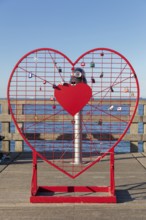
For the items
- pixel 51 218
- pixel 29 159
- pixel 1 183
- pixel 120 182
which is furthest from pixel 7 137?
pixel 51 218

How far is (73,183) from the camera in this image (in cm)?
577

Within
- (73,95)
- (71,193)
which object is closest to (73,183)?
(71,193)

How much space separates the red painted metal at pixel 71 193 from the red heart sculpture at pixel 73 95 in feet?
2.45

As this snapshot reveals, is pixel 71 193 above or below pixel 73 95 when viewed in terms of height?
below

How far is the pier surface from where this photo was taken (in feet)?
13.8

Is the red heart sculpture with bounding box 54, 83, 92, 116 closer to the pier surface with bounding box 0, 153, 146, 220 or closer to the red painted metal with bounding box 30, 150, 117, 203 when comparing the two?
the red painted metal with bounding box 30, 150, 117, 203

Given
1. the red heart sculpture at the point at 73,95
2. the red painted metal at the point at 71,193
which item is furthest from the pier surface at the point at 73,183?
the red heart sculpture at the point at 73,95

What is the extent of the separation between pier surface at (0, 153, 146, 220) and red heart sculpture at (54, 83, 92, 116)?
1267mm

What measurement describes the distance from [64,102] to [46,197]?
1239 mm

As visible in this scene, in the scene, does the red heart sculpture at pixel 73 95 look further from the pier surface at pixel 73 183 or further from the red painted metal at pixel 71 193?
the pier surface at pixel 73 183

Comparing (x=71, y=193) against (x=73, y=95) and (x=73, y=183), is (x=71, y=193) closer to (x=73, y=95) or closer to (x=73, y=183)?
(x=73, y=183)

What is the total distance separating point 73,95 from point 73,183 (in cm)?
165

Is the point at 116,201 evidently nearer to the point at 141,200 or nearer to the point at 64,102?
the point at 141,200

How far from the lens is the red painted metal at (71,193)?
4613 mm
